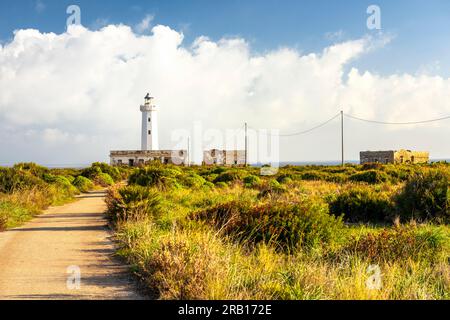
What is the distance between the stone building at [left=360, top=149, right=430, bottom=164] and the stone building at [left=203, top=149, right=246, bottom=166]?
20514 millimetres

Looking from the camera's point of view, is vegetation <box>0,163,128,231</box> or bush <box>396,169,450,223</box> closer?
vegetation <box>0,163,128,231</box>

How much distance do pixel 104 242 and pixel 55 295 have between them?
13.2 ft

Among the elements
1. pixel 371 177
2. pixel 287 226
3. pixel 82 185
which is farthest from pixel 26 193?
pixel 371 177

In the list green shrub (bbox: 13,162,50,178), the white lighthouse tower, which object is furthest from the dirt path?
the white lighthouse tower

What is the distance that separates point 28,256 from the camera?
329 inches

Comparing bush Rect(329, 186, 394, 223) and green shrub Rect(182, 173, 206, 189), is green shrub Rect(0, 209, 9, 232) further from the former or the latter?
green shrub Rect(182, 173, 206, 189)

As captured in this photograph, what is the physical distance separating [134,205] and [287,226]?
4.55 m

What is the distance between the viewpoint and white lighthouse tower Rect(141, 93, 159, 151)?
6662 cm

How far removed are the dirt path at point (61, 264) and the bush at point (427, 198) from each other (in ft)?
30.6

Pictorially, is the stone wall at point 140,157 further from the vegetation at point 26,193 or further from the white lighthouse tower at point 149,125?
the vegetation at point 26,193

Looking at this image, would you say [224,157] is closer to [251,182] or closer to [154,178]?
[251,182]

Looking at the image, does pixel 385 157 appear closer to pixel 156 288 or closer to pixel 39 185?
pixel 39 185
